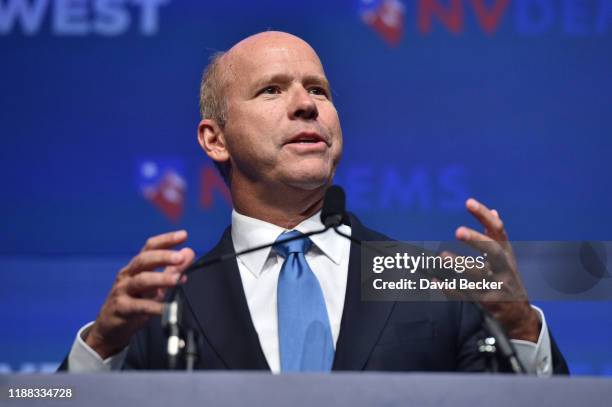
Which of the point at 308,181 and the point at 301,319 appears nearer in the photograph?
the point at 301,319

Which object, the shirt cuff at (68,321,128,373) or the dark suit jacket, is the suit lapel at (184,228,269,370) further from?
the shirt cuff at (68,321,128,373)

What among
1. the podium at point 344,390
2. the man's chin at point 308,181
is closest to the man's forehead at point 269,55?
the man's chin at point 308,181

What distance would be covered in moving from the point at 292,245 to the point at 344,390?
69 centimetres

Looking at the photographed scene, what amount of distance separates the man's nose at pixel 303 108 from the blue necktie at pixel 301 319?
274 millimetres

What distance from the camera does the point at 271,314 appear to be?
5.83 feet

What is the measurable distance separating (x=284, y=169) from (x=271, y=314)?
31 centimetres

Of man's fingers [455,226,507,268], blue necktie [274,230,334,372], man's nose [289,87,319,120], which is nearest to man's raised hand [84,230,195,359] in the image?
blue necktie [274,230,334,372]

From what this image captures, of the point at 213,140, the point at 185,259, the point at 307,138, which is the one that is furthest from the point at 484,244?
the point at 213,140

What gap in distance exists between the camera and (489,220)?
1.45m

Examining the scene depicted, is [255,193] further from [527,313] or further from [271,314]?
[527,313]

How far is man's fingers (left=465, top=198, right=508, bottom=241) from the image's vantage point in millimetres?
1440

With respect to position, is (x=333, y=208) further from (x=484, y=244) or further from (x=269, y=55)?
(x=269, y=55)

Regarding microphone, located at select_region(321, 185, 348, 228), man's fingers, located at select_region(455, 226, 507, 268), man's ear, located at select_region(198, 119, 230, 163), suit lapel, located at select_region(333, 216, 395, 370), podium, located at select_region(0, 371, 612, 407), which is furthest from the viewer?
man's ear, located at select_region(198, 119, 230, 163)

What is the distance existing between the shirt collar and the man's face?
0.09 m
